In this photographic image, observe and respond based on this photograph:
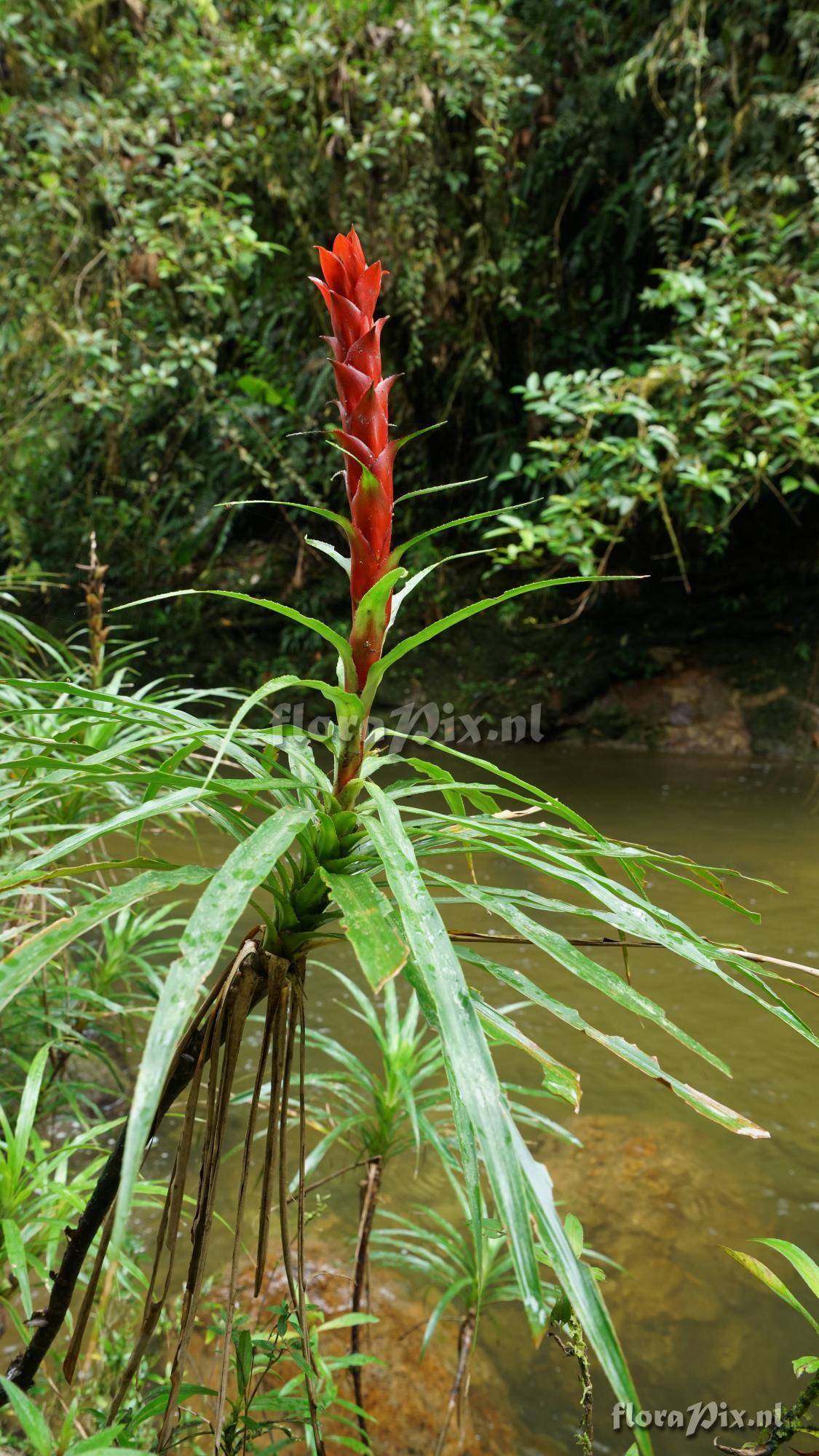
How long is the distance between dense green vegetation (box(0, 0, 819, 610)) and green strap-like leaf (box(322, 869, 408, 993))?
2610 millimetres

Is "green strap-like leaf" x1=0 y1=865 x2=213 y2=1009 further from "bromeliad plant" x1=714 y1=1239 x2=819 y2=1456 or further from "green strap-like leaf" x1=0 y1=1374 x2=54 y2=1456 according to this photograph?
"bromeliad plant" x1=714 y1=1239 x2=819 y2=1456

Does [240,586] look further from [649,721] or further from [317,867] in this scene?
[317,867]

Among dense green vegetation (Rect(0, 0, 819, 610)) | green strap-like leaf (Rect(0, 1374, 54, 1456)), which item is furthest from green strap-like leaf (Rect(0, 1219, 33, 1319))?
dense green vegetation (Rect(0, 0, 819, 610))

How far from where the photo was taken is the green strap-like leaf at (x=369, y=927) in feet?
1.25

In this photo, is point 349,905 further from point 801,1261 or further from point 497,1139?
point 801,1261

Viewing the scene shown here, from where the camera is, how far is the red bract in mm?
504

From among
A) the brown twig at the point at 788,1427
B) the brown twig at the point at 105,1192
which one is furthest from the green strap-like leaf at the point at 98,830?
the brown twig at the point at 788,1427

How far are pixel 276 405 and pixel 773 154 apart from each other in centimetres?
311

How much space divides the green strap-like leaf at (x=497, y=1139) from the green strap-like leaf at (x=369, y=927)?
0.02m

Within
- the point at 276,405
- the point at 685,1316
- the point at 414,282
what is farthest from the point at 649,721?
the point at 685,1316

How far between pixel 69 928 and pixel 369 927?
15cm

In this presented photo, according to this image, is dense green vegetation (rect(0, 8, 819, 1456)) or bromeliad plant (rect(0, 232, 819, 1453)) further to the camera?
dense green vegetation (rect(0, 8, 819, 1456))

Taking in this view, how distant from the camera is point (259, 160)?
4.07m

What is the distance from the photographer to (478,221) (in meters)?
4.50
